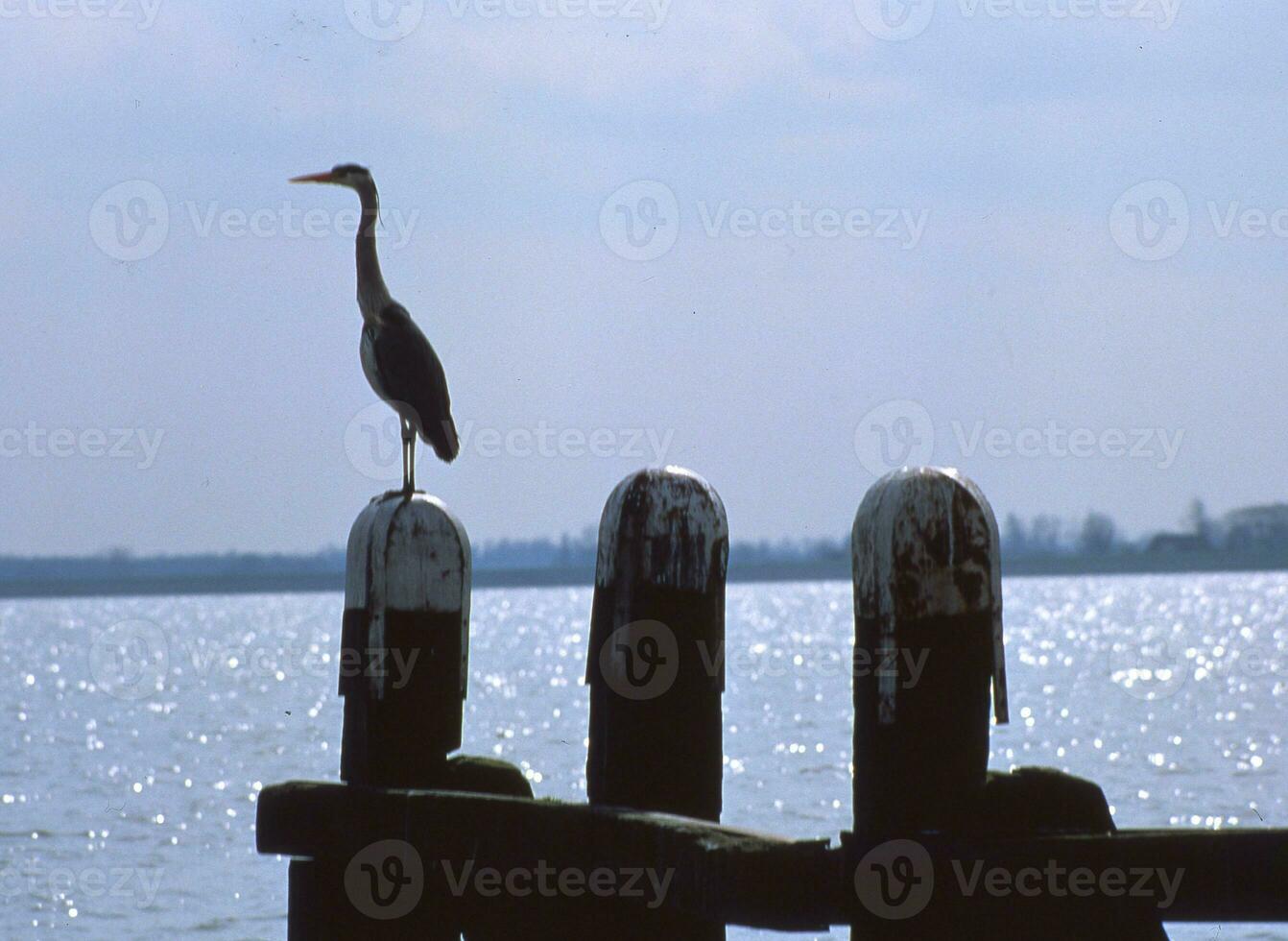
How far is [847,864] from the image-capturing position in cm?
394

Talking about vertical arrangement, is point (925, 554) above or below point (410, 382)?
below

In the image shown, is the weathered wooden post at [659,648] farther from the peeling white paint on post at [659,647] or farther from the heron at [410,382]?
the heron at [410,382]

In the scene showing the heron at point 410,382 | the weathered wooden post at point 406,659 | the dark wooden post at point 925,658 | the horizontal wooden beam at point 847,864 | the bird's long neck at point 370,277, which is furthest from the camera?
the bird's long neck at point 370,277

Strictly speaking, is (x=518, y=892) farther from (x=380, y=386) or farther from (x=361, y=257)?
(x=361, y=257)

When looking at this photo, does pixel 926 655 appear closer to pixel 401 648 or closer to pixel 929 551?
pixel 929 551

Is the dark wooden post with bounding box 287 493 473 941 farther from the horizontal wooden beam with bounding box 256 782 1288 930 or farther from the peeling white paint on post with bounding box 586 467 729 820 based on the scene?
the horizontal wooden beam with bounding box 256 782 1288 930

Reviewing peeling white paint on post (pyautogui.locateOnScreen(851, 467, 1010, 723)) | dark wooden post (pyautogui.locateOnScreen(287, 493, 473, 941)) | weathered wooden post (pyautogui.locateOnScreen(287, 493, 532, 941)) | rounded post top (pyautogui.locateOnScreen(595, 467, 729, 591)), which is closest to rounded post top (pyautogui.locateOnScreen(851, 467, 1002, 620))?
peeling white paint on post (pyautogui.locateOnScreen(851, 467, 1010, 723))

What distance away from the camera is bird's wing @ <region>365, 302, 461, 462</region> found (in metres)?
8.70

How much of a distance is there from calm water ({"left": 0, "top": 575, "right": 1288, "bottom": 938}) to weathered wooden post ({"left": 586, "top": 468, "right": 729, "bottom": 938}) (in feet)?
4.32

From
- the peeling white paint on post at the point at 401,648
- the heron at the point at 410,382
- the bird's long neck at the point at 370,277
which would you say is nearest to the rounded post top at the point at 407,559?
the peeling white paint on post at the point at 401,648

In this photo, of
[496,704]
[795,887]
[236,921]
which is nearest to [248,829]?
[236,921]

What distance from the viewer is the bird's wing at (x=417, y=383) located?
8703mm

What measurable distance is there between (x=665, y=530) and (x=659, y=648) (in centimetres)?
29

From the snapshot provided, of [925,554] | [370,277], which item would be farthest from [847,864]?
[370,277]
